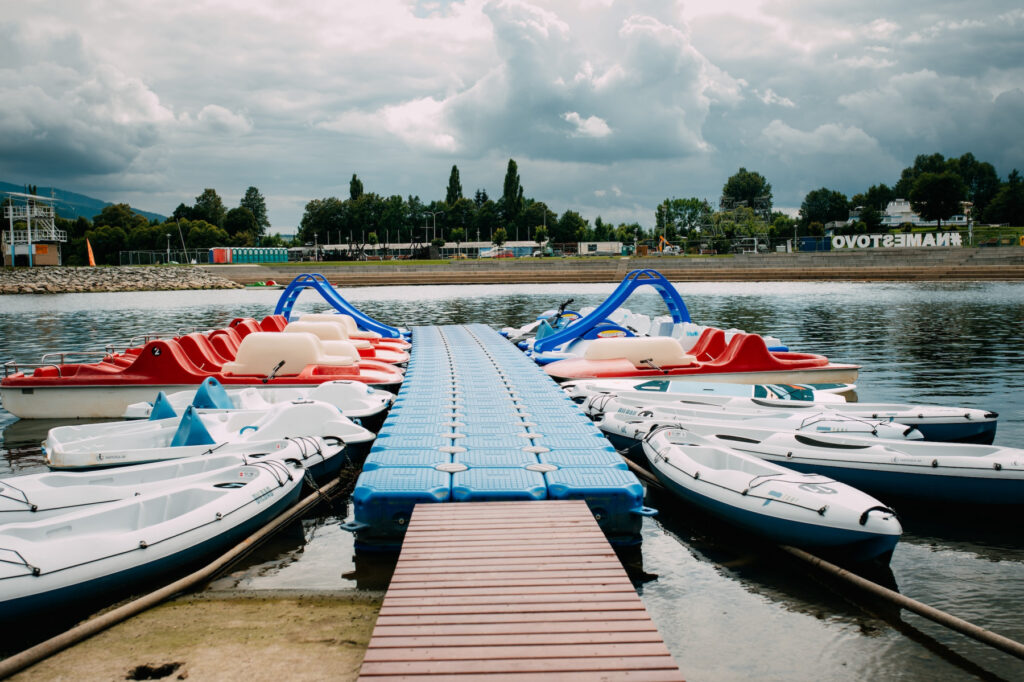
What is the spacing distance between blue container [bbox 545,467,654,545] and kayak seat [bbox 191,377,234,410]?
6.46 metres

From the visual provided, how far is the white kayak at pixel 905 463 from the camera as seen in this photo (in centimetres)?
863

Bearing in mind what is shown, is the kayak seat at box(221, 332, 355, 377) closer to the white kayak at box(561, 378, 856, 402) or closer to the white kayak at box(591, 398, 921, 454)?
the white kayak at box(561, 378, 856, 402)

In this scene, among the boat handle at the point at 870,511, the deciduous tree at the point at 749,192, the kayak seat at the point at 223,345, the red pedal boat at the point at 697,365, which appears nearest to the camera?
the boat handle at the point at 870,511

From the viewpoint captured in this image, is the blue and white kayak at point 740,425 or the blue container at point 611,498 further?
the blue and white kayak at point 740,425

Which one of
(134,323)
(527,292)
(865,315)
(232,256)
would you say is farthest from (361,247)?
(865,315)

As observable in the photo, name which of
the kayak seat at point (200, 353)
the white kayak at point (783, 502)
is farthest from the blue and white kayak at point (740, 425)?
the kayak seat at point (200, 353)

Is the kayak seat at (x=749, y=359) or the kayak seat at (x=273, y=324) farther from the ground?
the kayak seat at (x=273, y=324)

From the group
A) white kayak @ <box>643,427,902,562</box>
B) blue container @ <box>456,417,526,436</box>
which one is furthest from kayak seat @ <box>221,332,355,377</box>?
white kayak @ <box>643,427,902,562</box>

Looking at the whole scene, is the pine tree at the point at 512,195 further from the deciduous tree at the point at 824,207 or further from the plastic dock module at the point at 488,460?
the plastic dock module at the point at 488,460

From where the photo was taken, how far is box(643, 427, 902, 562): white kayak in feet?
23.1

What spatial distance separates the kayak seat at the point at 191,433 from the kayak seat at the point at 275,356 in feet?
17.6

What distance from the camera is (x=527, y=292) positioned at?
68.6 meters

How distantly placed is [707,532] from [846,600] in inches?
79.6

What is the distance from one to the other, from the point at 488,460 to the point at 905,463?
509 cm
